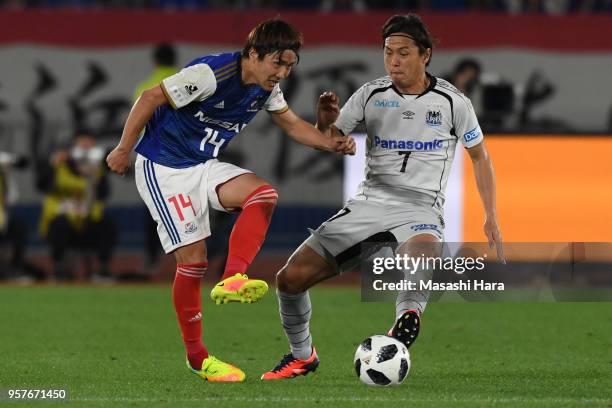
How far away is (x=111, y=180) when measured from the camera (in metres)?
17.6

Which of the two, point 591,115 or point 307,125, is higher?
point 307,125

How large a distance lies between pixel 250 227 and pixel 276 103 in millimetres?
914

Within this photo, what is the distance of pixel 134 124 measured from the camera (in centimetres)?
707

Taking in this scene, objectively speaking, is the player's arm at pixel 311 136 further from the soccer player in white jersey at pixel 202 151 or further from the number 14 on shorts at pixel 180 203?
the number 14 on shorts at pixel 180 203

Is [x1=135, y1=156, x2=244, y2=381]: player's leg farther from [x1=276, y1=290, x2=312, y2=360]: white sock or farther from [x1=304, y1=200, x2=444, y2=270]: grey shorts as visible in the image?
[x1=304, y1=200, x2=444, y2=270]: grey shorts

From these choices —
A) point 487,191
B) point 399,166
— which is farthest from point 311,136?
point 487,191

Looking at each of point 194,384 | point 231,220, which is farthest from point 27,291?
point 194,384

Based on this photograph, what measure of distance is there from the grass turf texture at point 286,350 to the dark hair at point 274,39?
1.80m

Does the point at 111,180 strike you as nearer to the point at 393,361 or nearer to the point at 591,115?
the point at 591,115

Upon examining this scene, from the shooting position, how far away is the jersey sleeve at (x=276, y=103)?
7570 millimetres

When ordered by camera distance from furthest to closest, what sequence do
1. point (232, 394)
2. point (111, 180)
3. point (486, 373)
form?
point (111, 180), point (486, 373), point (232, 394)

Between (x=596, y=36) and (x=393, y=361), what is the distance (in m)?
13.4

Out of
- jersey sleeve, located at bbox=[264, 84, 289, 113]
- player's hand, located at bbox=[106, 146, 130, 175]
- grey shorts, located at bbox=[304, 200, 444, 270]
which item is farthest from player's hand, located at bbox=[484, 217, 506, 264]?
player's hand, located at bbox=[106, 146, 130, 175]

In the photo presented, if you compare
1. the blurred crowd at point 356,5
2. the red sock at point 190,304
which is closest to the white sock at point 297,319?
the red sock at point 190,304
